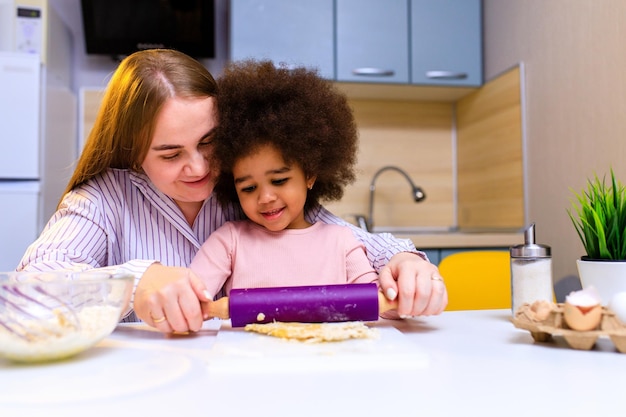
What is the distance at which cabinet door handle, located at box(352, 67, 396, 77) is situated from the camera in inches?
95.6

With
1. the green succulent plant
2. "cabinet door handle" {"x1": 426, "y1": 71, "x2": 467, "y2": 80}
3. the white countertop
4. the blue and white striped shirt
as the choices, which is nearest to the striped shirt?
the blue and white striped shirt

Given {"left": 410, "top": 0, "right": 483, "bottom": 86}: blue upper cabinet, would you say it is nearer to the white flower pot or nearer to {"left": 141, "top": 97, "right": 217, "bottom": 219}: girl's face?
{"left": 141, "top": 97, "right": 217, "bottom": 219}: girl's face

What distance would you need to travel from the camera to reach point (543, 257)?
0.82 meters

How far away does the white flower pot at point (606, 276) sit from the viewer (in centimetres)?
77

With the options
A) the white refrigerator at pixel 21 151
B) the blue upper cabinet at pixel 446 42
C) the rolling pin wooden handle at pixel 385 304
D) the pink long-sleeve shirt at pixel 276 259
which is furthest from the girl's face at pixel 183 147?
the blue upper cabinet at pixel 446 42

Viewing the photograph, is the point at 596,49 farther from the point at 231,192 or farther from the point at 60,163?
the point at 60,163

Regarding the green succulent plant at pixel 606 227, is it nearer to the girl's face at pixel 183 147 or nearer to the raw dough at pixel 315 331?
the raw dough at pixel 315 331

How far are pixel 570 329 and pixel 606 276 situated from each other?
0.20 metres

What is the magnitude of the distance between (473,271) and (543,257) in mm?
658

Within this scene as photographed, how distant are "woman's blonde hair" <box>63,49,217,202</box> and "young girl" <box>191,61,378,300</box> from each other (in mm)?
69

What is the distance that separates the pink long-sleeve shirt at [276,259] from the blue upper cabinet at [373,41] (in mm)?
1516

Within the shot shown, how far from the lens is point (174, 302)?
27.3 inches

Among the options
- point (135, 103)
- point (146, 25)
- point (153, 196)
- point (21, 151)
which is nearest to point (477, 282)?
point (153, 196)

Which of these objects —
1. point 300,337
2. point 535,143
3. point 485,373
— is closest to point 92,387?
point 300,337
